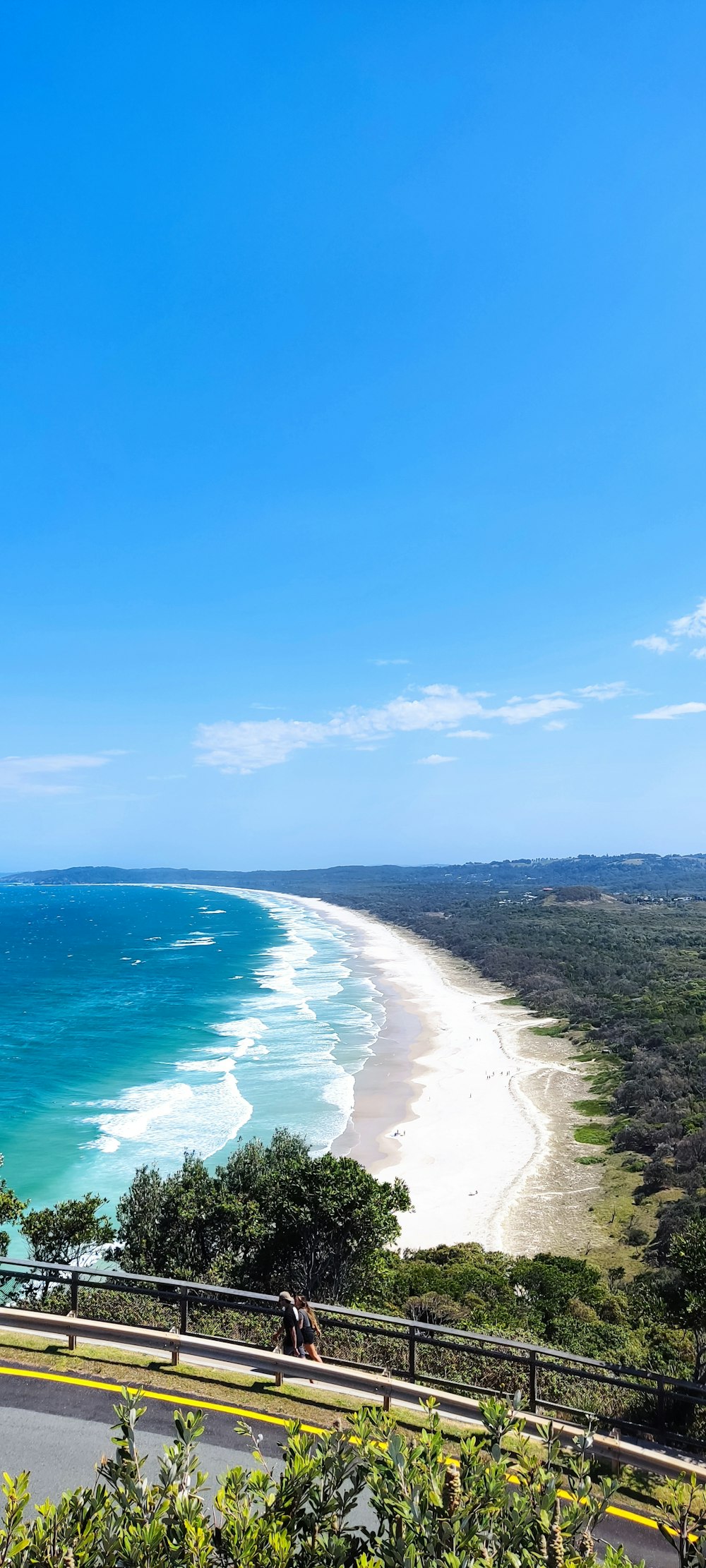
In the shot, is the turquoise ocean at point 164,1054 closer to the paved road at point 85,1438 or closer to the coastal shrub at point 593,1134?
the coastal shrub at point 593,1134

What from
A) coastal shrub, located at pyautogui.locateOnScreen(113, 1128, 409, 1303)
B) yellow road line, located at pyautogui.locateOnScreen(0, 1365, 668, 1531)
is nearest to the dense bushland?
coastal shrub, located at pyautogui.locateOnScreen(113, 1128, 409, 1303)

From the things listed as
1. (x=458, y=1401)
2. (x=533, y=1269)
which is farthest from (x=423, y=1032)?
(x=458, y=1401)

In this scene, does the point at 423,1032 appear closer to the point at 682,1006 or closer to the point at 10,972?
the point at 682,1006

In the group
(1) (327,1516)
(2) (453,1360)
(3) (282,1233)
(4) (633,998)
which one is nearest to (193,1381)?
(2) (453,1360)

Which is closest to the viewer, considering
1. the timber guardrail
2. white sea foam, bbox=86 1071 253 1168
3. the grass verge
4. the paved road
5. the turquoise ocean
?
the paved road

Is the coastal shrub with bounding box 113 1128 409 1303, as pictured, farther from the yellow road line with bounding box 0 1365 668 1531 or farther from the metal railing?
the yellow road line with bounding box 0 1365 668 1531

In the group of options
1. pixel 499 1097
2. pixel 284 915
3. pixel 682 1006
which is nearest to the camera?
pixel 499 1097
